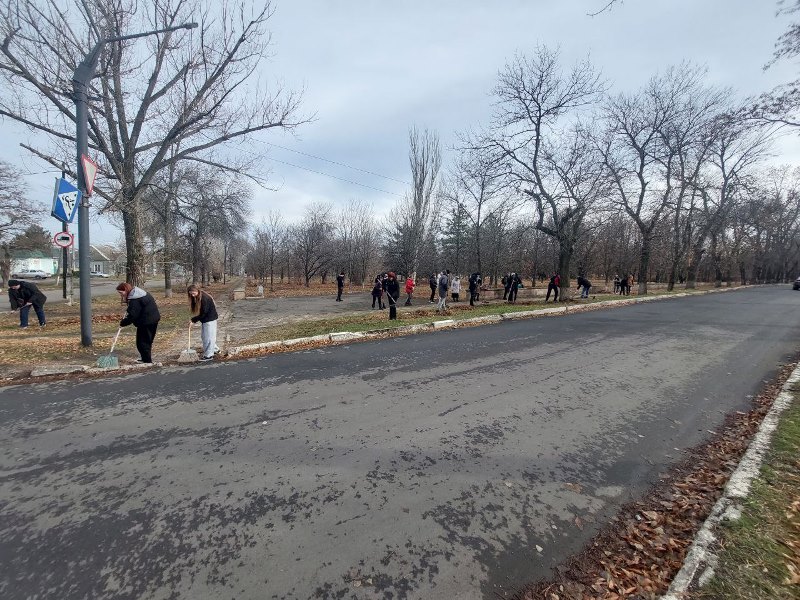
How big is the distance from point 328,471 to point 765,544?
317 centimetres

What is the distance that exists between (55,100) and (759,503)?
56.2 ft

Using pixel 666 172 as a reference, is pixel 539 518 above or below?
below

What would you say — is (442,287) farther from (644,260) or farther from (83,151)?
(644,260)

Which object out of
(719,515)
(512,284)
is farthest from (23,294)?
(512,284)

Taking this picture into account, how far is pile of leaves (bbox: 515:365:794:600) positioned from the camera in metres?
2.02

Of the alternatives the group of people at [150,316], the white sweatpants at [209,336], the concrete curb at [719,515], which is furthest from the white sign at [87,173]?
the concrete curb at [719,515]

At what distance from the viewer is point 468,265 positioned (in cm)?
3391

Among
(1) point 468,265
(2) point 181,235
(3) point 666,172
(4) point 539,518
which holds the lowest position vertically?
(4) point 539,518

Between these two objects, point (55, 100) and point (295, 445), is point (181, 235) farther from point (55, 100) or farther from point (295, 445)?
point (295, 445)

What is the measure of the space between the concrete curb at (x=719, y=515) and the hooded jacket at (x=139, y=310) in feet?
24.4

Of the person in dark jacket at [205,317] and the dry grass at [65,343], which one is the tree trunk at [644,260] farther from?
the dry grass at [65,343]

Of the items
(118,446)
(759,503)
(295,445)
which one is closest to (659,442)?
(759,503)

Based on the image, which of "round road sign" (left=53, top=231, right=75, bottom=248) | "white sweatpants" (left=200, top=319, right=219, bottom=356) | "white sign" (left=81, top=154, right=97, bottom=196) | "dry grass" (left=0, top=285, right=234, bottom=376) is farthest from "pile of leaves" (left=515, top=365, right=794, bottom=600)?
"round road sign" (left=53, top=231, right=75, bottom=248)

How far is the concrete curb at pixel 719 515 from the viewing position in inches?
77.7
